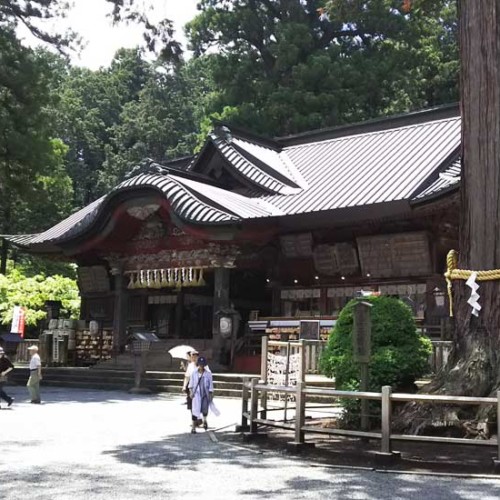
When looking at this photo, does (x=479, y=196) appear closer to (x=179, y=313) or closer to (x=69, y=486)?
(x=69, y=486)

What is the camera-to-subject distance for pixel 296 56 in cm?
3628

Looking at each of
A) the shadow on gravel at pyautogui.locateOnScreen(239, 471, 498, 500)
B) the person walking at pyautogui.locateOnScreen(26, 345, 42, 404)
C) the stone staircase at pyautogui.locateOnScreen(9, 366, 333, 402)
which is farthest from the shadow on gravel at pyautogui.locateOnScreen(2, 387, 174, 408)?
the shadow on gravel at pyautogui.locateOnScreen(239, 471, 498, 500)

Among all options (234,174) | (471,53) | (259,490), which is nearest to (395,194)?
(234,174)

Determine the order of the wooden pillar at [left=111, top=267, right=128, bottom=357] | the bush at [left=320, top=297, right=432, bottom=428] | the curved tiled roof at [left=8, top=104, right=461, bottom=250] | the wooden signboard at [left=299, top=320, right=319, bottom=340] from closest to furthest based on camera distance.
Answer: the bush at [left=320, top=297, right=432, bottom=428] → the wooden signboard at [left=299, top=320, right=319, bottom=340] → the curved tiled roof at [left=8, top=104, right=461, bottom=250] → the wooden pillar at [left=111, top=267, right=128, bottom=357]

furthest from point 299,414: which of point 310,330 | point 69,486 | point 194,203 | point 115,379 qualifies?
point 115,379

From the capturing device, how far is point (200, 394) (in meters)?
11.2

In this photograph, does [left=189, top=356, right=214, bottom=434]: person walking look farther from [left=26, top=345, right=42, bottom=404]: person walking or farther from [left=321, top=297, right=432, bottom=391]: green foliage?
[left=26, top=345, right=42, bottom=404]: person walking

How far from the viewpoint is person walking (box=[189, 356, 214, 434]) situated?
429 inches

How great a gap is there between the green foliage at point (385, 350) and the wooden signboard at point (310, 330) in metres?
6.92

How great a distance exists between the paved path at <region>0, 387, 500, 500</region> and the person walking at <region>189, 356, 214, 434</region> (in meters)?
0.31

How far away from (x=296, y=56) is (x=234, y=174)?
15023mm

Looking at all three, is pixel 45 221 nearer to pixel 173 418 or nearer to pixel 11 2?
pixel 11 2

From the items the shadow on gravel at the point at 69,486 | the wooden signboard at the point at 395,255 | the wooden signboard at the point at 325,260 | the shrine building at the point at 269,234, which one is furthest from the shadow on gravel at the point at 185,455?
the wooden signboard at the point at 325,260

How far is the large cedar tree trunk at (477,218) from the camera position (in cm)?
930
